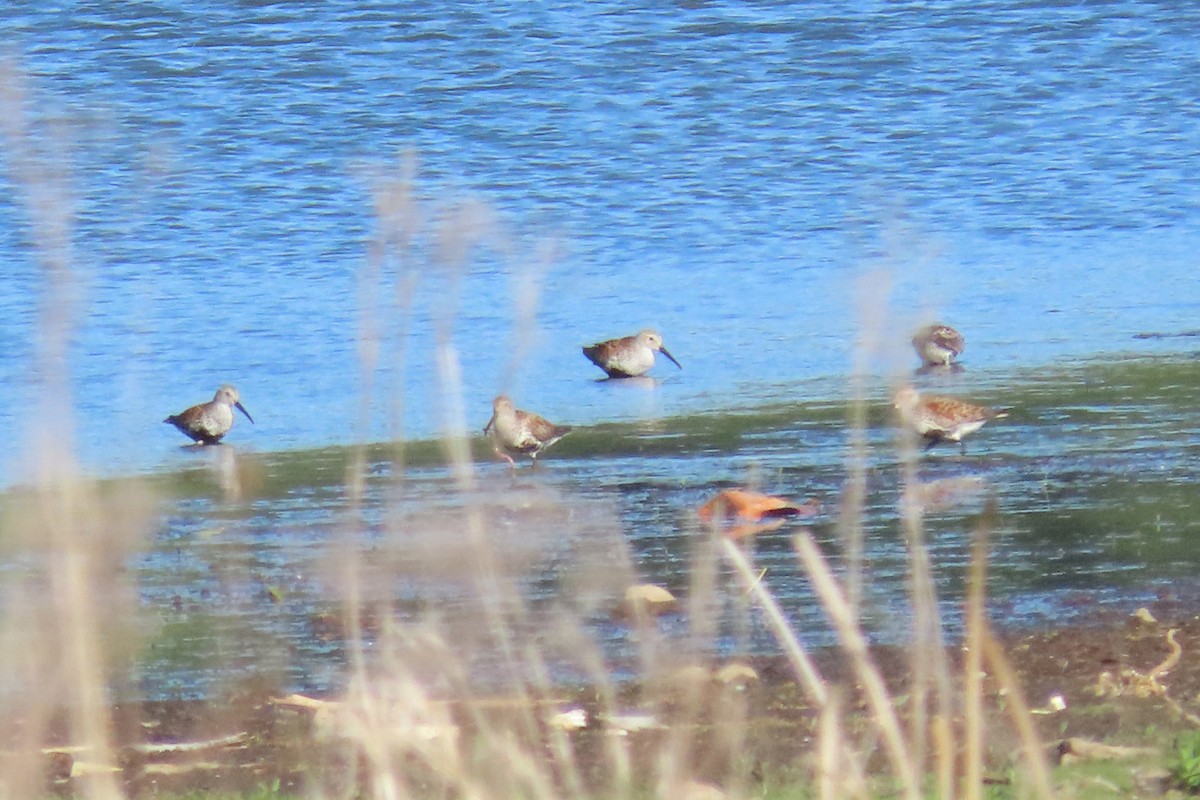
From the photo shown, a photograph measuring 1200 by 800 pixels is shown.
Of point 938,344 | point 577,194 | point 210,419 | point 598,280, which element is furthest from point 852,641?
point 577,194

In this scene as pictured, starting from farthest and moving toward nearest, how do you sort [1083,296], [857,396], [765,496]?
[1083,296], [765,496], [857,396]

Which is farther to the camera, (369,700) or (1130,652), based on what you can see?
(1130,652)

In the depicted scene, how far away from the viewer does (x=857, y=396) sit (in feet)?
13.2

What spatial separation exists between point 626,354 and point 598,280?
4280mm

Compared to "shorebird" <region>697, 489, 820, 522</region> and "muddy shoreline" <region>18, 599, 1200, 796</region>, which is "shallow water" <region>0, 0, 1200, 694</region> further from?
"muddy shoreline" <region>18, 599, 1200, 796</region>

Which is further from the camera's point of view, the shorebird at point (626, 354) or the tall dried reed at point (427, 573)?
the shorebird at point (626, 354)

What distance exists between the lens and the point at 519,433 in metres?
11.2

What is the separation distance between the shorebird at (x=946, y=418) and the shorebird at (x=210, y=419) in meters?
3.61

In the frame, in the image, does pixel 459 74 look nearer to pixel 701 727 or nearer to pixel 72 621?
pixel 701 727

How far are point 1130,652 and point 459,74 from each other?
19.9 meters

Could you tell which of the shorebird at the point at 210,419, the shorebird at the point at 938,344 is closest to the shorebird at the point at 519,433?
the shorebird at the point at 210,419

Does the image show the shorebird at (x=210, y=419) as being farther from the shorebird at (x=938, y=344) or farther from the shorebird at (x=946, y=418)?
the shorebird at (x=938, y=344)

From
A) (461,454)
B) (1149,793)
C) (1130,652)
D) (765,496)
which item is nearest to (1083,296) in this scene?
(765,496)

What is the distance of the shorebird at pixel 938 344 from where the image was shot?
45.8ft
